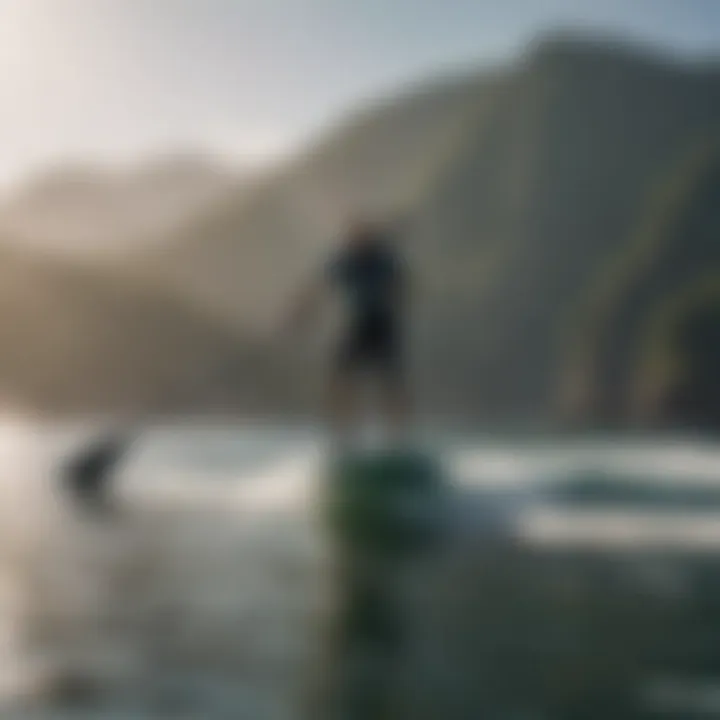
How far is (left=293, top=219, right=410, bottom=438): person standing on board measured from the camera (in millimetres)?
2379

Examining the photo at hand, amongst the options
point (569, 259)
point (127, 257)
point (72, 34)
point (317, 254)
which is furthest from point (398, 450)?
point (72, 34)

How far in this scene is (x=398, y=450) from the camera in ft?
7.18

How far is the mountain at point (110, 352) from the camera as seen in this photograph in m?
2.41

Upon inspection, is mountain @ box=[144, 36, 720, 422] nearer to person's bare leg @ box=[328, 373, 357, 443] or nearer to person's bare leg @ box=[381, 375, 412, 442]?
person's bare leg @ box=[381, 375, 412, 442]

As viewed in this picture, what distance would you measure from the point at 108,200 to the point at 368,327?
0.71 m

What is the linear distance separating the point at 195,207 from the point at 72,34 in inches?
19.1

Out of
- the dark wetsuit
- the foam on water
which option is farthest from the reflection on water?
the dark wetsuit

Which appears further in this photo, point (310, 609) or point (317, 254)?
point (317, 254)

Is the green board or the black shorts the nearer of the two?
the green board

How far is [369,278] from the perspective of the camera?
7.90ft

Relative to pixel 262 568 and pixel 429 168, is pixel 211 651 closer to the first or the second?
pixel 262 568

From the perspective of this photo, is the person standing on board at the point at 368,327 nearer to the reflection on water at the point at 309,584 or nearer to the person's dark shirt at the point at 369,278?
the person's dark shirt at the point at 369,278

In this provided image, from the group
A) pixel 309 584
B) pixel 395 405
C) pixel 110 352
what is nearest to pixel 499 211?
pixel 395 405

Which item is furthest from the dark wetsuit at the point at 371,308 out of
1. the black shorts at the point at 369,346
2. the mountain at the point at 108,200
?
the mountain at the point at 108,200
